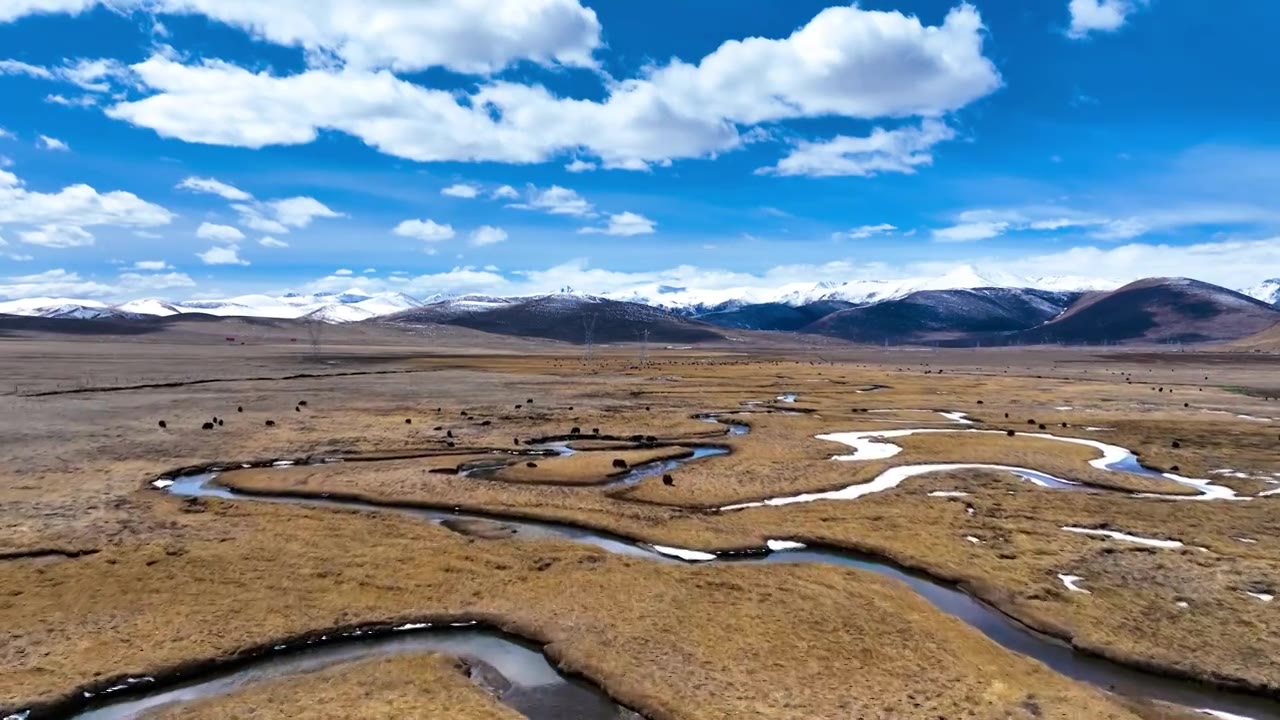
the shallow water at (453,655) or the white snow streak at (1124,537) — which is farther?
the white snow streak at (1124,537)

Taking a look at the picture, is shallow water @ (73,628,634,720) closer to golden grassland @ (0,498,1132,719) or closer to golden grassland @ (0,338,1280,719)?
golden grassland @ (0,498,1132,719)

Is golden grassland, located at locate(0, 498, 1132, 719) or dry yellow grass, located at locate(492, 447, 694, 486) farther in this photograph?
dry yellow grass, located at locate(492, 447, 694, 486)

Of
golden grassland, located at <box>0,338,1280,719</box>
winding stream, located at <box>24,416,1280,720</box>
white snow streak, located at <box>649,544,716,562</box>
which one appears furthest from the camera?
white snow streak, located at <box>649,544,716,562</box>

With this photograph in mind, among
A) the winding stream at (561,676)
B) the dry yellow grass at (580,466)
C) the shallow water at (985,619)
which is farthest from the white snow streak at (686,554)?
the dry yellow grass at (580,466)

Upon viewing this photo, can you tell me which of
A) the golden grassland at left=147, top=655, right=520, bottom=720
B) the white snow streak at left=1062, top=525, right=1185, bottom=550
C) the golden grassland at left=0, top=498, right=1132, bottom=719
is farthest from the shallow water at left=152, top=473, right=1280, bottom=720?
the golden grassland at left=147, top=655, right=520, bottom=720

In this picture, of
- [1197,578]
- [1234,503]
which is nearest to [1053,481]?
[1234,503]

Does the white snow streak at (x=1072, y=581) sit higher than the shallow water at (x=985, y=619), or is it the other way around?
the white snow streak at (x=1072, y=581)

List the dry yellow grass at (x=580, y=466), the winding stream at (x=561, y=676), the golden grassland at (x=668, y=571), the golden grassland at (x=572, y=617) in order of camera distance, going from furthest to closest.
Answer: the dry yellow grass at (x=580, y=466) < the golden grassland at (x=668, y=571) < the golden grassland at (x=572, y=617) < the winding stream at (x=561, y=676)

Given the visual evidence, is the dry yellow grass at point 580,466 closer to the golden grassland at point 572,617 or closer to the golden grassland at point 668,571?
the golden grassland at point 668,571
